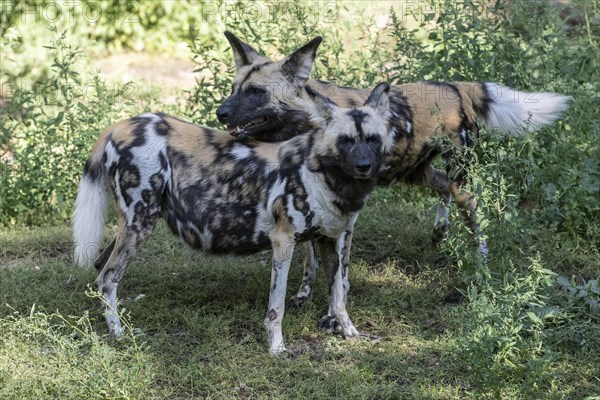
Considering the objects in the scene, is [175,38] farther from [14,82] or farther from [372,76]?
[372,76]

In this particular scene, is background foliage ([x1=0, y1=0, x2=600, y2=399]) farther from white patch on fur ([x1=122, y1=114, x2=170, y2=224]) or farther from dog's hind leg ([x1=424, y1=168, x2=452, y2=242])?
white patch on fur ([x1=122, y1=114, x2=170, y2=224])

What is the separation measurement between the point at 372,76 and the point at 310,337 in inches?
88.8

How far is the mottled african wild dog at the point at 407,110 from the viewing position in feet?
15.6

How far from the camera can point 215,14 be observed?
8.20m

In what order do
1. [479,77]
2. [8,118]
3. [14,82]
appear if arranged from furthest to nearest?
1. [14,82]
2. [8,118]
3. [479,77]

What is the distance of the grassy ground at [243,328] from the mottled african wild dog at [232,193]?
233 millimetres

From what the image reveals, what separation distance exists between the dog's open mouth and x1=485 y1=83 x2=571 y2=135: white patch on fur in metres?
1.30

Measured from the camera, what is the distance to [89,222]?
4.55m

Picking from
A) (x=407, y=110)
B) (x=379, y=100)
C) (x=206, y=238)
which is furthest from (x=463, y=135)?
(x=206, y=238)

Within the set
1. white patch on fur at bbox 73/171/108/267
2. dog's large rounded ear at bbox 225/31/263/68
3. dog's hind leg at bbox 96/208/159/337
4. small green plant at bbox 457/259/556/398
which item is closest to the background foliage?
small green plant at bbox 457/259/556/398

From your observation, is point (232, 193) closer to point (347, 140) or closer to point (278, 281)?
point (278, 281)

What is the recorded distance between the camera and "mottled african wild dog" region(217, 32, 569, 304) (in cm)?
477

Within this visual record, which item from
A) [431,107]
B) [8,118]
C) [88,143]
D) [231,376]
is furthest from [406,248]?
[8,118]

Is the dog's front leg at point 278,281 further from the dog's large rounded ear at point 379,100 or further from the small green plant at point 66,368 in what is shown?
the dog's large rounded ear at point 379,100
